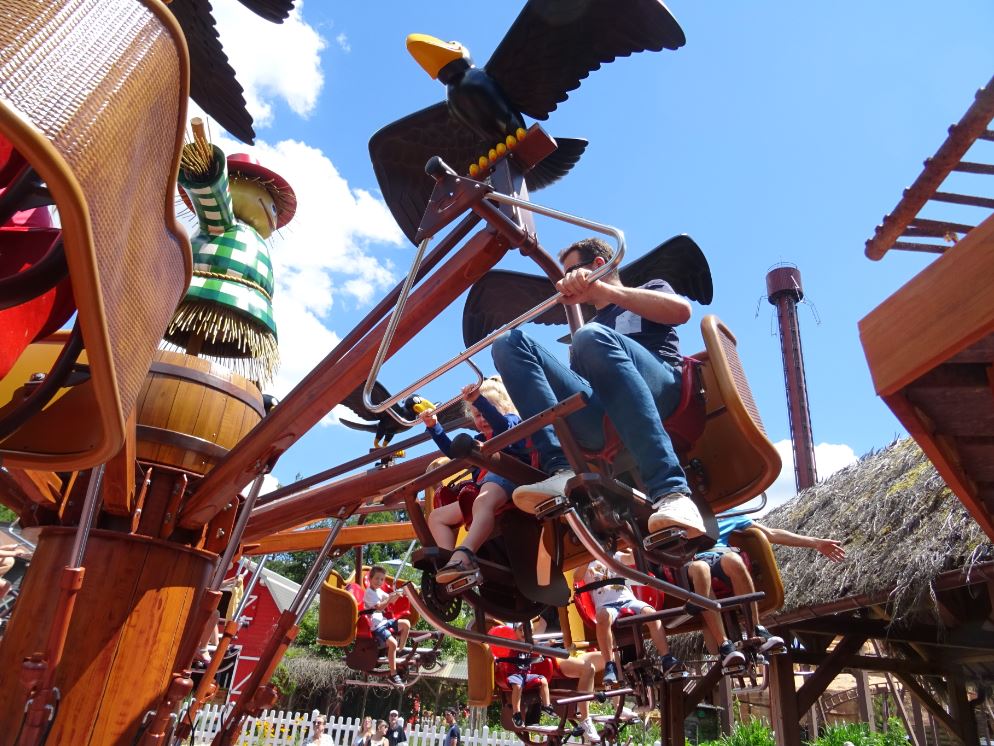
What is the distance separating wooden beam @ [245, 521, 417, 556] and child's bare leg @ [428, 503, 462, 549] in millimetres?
1595

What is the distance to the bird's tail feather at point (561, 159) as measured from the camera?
3.96 meters

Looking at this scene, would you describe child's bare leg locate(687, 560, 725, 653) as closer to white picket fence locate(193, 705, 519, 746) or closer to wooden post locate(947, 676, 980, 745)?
wooden post locate(947, 676, 980, 745)

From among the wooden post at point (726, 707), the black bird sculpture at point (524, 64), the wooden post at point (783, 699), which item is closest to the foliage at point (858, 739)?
the wooden post at point (726, 707)

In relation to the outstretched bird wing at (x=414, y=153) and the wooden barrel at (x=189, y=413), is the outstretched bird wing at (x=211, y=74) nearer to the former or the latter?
the outstretched bird wing at (x=414, y=153)

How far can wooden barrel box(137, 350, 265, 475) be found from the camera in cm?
431

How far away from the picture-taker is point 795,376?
80.8 feet

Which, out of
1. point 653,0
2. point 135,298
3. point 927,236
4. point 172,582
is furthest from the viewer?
point 172,582

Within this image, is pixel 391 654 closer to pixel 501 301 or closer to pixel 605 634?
pixel 605 634

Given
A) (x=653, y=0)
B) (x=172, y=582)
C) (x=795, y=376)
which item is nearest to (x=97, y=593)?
(x=172, y=582)

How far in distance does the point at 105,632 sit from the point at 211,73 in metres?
2.85

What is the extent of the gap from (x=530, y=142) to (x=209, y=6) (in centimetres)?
165

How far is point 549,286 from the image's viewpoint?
459cm

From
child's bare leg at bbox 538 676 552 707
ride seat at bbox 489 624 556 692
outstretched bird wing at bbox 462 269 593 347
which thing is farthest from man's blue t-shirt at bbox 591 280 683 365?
child's bare leg at bbox 538 676 552 707

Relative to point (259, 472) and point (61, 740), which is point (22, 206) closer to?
point (259, 472)
